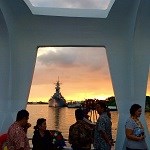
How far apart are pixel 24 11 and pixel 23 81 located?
1529 millimetres

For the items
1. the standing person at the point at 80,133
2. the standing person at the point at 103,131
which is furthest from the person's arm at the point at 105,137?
the standing person at the point at 80,133

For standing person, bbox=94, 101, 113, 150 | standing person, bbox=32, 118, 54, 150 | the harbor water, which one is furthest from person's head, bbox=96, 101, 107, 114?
the harbor water

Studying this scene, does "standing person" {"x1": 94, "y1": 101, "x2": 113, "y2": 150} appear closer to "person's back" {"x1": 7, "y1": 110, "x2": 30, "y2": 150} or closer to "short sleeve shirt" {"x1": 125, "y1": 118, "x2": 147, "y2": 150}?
"short sleeve shirt" {"x1": 125, "y1": 118, "x2": 147, "y2": 150}

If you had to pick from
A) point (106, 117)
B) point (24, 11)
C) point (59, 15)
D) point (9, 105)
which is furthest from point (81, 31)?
point (106, 117)

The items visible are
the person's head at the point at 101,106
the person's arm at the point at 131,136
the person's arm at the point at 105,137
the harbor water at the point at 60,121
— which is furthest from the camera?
the harbor water at the point at 60,121

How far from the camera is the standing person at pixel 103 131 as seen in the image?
4843 mm

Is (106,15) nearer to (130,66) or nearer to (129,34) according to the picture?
(129,34)

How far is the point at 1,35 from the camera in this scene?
25.7ft

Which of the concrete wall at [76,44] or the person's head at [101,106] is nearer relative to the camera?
the person's head at [101,106]

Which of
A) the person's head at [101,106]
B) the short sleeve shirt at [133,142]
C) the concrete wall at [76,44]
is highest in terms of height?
the concrete wall at [76,44]

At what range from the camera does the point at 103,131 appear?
4832 millimetres

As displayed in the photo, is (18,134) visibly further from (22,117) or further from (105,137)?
(105,137)

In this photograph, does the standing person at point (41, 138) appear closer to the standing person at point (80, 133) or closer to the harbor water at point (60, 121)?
the standing person at point (80, 133)

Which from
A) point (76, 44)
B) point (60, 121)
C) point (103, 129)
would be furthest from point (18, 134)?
point (60, 121)
